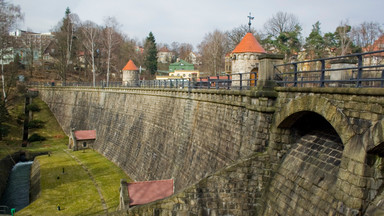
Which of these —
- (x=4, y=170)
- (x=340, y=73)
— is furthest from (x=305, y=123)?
(x=4, y=170)

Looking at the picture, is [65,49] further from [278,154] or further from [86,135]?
[278,154]

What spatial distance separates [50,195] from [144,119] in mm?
9524

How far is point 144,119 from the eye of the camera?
2648cm

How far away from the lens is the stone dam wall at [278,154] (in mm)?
6656

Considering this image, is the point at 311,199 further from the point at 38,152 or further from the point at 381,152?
the point at 38,152

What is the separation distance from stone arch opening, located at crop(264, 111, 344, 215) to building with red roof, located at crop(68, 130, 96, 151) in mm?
30582

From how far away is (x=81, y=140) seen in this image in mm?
36156

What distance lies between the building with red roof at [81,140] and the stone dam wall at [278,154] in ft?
66.2

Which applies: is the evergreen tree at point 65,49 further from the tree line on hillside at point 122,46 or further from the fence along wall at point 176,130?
the fence along wall at point 176,130

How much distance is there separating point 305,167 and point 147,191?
400 inches

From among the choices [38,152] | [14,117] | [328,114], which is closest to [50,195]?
[38,152]

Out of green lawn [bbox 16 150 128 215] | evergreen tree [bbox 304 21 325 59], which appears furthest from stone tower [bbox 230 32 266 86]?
evergreen tree [bbox 304 21 325 59]

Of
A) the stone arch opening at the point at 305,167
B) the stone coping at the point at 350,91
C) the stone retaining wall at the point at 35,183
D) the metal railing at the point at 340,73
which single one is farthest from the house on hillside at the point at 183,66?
the stone coping at the point at 350,91

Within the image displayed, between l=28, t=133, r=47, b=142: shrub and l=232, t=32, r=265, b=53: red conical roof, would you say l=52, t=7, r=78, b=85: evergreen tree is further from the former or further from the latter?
l=232, t=32, r=265, b=53: red conical roof
